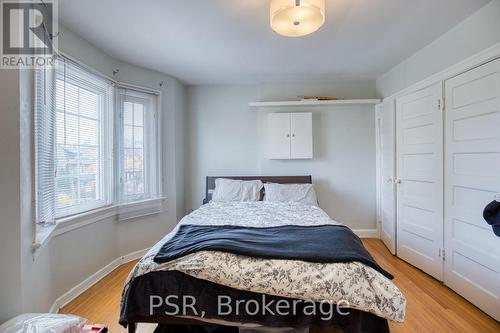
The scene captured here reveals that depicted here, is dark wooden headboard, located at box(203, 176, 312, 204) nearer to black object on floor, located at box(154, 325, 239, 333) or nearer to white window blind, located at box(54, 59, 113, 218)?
white window blind, located at box(54, 59, 113, 218)

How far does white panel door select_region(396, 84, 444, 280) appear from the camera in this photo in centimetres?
240

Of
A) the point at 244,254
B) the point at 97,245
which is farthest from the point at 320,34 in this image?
the point at 97,245

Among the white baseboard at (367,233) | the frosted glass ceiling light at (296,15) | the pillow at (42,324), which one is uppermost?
the frosted glass ceiling light at (296,15)

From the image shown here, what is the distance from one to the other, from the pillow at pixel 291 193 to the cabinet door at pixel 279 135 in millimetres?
501

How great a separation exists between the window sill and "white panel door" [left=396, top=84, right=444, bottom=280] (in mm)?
3130

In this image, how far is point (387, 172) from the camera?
3320 millimetres

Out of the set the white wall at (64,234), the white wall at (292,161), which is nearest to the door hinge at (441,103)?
the white wall at (292,161)

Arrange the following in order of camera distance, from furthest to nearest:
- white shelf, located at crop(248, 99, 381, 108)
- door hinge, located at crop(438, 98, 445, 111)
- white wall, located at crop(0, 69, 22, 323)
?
white shelf, located at crop(248, 99, 381, 108)
door hinge, located at crop(438, 98, 445, 111)
white wall, located at crop(0, 69, 22, 323)

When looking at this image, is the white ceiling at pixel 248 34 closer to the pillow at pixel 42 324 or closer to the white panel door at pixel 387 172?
the white panel door at pixel 387 172

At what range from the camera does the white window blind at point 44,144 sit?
1663mm

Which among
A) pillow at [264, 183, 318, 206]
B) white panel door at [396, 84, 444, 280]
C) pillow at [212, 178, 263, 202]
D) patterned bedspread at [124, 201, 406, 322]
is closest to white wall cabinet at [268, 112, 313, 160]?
pillow at [264, 183, 318, 206]

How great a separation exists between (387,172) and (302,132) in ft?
4.24

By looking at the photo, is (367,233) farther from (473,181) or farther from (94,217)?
(94,217)
